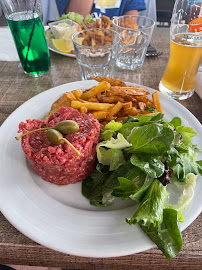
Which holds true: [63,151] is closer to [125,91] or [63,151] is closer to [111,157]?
[111,157]

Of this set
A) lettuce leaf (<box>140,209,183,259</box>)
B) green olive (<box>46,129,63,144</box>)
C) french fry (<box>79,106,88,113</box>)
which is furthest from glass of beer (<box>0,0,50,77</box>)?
lettuce leaf (<box>140,209,183,259</box>)

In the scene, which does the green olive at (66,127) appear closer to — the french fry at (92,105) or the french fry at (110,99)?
the french fry at (92,105)

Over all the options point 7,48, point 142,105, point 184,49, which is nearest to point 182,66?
point 184,49

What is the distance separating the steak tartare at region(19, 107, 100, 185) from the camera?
99 cm

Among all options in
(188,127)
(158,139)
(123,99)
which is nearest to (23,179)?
(158,139)

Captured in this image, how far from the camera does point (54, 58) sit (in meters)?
2.25

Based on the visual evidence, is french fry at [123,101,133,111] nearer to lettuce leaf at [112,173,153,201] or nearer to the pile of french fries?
the pile of french fries

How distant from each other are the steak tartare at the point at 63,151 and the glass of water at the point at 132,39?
112 cm

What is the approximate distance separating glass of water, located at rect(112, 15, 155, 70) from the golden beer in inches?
16.4

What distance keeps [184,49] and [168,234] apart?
1.21 m

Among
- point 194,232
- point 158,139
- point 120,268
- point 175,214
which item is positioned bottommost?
point 120,268

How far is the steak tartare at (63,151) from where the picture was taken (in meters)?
0.99

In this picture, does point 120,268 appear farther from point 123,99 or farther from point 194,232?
Result: point 123,99

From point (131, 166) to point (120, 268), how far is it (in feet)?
1.39
